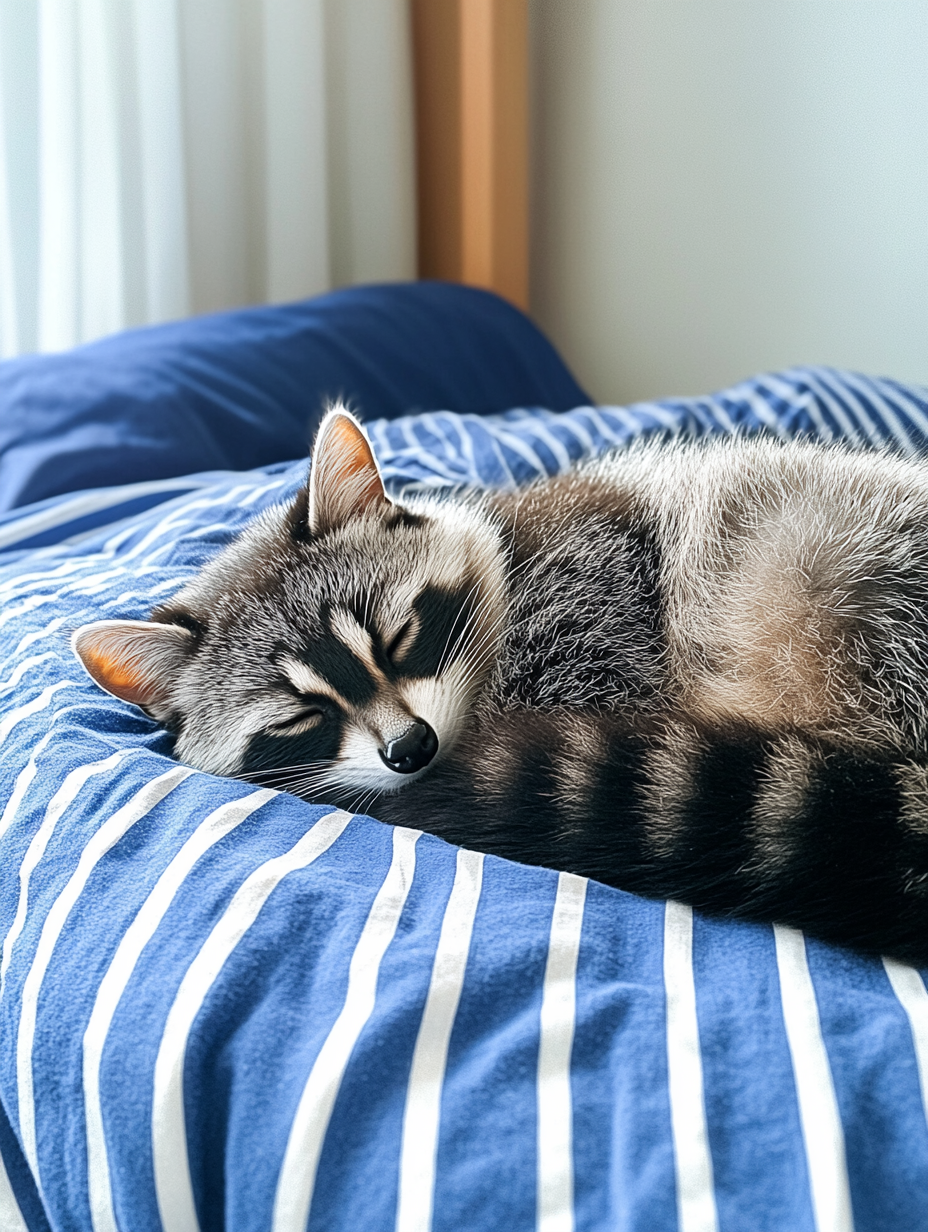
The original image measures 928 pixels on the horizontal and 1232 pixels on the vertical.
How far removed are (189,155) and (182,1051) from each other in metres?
2.67

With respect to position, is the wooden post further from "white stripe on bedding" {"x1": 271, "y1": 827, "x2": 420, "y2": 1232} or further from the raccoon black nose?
"white stripe on bedding" {"x1": 271, "y1": 827, "x2": 420, "y2": 1232}

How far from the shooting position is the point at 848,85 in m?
2.61

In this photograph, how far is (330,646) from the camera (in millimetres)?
1156

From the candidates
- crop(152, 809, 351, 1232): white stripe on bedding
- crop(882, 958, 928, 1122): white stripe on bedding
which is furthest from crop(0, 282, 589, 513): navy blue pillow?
crop(882, 958, 928, 1122): white stripe on bedding

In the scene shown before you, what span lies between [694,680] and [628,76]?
8.01ft

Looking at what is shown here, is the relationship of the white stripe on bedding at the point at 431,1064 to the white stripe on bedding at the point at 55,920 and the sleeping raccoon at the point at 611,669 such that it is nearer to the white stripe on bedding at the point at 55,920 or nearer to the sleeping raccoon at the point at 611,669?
the sleeping raccoon at the point at 611,669

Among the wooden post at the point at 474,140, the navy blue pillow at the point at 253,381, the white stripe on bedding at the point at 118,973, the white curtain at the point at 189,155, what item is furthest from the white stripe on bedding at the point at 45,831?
the wooden post at the point at 474,140

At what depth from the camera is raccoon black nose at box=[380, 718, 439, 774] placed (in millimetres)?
1072

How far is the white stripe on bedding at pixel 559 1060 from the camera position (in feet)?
2.08

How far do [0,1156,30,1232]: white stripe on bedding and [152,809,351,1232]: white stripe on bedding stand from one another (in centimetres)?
19

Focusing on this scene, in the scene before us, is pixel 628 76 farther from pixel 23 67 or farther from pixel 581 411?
pixel 23 67

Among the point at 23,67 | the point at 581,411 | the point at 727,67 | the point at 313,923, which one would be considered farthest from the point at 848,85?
the point at 313,923

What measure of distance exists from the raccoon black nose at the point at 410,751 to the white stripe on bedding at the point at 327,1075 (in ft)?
0.80

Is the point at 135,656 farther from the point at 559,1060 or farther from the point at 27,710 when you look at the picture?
the point at 559,1060
